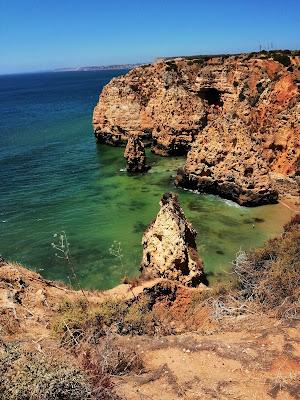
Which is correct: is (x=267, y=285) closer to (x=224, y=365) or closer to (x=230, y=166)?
Answer: (x=224, y=365)

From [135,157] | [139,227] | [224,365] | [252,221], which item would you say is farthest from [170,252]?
[135,157]

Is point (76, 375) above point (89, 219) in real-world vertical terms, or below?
above

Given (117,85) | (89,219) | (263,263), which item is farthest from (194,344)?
(117,85)

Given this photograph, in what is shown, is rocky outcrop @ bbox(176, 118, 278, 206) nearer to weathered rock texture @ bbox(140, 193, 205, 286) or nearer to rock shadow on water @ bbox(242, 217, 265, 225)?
rock shadow on water @ bbox(242, 217, 265, 225)

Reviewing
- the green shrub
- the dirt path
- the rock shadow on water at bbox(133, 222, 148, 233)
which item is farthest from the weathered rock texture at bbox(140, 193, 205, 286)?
the rock shadow on water at bbox(133, 222, 148, 233)

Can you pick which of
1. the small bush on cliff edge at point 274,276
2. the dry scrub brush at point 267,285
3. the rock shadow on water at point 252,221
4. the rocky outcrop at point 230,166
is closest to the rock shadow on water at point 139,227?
the rock shadow on water at point 252,221

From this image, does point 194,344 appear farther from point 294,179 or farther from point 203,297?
point 294,179
